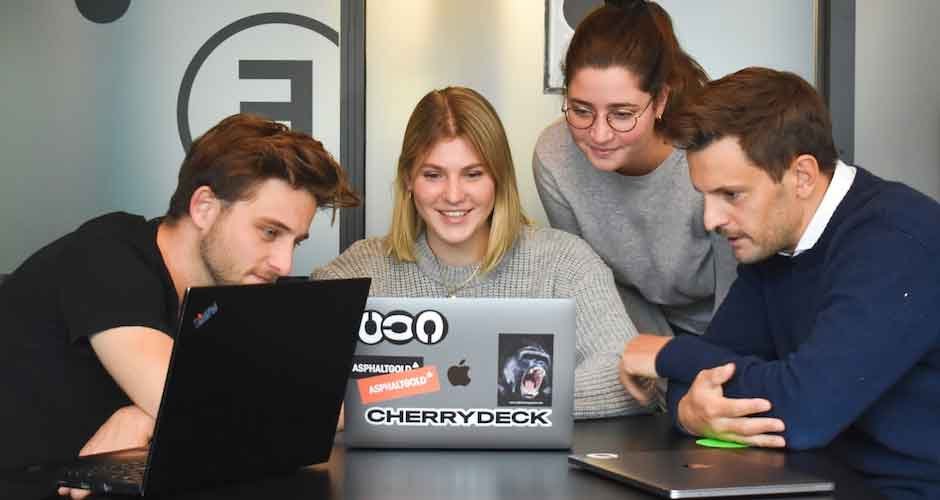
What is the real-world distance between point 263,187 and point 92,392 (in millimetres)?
424

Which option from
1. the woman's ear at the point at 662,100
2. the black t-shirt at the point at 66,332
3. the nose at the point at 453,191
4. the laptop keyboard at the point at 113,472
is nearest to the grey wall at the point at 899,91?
the woman's ear at the point at 662,100

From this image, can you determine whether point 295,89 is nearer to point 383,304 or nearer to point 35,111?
point 35,111

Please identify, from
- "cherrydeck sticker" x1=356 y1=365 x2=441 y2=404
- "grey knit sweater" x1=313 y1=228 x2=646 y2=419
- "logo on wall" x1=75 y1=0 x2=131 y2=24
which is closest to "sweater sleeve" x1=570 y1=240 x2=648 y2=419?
"grey knit sweater" x1=313 y1=228 x2=646 y2=419

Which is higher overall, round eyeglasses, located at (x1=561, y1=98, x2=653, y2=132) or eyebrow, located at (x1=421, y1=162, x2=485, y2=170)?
round eyeglasses, located at (x1=561, y1=98, x2=653, y2=132)

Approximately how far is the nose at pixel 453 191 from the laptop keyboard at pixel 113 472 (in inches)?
40.4

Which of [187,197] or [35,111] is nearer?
[187,197]

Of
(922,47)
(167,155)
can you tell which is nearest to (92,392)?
(167,155)

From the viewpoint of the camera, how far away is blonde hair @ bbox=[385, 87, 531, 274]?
7.93ft

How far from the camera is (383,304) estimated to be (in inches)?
66.9

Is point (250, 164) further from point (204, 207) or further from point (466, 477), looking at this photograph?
point (466, 477)

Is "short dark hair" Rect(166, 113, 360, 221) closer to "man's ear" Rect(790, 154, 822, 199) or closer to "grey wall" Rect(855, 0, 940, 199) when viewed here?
"man's ear" Rect(790, 154, 822, 199)

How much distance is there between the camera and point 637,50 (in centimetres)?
246

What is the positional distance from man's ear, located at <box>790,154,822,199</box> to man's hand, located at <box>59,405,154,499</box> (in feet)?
3.35

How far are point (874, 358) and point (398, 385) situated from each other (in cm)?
65
